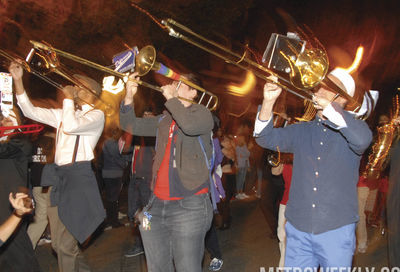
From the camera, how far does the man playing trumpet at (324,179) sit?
2582 millimetres

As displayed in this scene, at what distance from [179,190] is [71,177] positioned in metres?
1.47

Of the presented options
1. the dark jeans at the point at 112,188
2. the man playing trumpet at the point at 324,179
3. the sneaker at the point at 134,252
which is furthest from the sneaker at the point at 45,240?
the man playing trumpet at the point at 324,179

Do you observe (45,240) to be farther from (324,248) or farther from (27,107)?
(324,248)

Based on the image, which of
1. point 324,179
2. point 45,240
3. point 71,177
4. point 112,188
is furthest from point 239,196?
point 324,179

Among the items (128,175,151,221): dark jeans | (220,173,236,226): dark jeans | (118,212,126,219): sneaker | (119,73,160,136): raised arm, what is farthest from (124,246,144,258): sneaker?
(119,73,160,136): raised arm

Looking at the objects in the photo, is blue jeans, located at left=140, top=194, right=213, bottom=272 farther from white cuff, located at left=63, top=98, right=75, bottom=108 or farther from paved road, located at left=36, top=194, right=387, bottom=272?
paved road, located at left=36, top=194, right=387, bottom=272

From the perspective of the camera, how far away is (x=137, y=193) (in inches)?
216

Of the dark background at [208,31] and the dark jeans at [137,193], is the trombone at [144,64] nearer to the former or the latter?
the dark background at [208,31]

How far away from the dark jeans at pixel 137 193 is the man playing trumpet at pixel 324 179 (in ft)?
9.16

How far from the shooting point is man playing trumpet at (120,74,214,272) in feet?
9.78

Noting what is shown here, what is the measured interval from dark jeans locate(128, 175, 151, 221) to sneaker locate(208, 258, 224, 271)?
137cm

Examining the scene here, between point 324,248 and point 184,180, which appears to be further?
point 184,180

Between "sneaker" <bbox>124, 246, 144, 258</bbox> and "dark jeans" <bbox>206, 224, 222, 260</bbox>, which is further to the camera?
"sneaker" <bbox>124, 246, 144, 258</bbox>

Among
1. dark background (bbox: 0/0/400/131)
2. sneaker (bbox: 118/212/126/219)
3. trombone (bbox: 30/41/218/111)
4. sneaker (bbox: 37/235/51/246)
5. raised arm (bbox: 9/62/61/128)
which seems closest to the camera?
trombone (bbox: 30/41/218/111)
